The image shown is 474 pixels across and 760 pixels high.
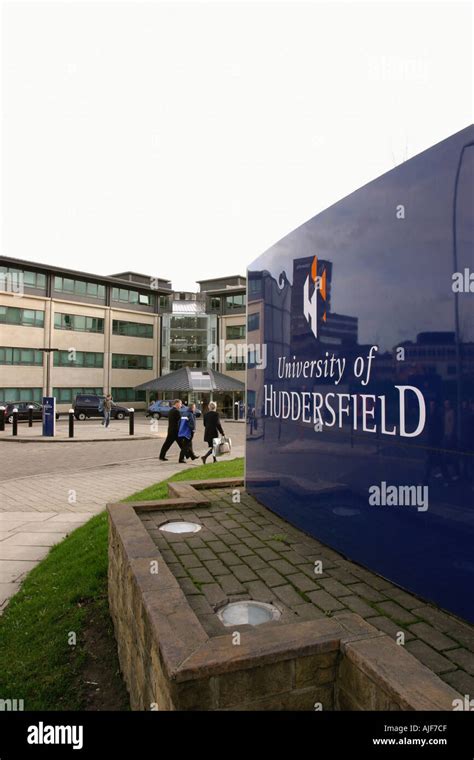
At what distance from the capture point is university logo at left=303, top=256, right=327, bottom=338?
481cm

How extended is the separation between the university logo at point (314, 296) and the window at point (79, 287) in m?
37.9

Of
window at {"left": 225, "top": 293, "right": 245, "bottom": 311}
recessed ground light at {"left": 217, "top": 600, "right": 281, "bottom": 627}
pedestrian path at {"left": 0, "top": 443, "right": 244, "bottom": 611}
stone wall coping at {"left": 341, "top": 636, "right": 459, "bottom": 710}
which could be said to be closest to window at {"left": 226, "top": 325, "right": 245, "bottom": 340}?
window at {"left": 225, "top": 293, "right": 245, "bottom": 311}

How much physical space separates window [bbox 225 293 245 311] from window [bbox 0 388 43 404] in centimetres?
1997

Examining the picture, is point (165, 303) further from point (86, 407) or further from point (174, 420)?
point (174, 420)

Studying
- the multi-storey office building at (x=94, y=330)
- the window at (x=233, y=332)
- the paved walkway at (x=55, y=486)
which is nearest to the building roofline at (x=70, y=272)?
the multi-storey office building at (x=94, y=330)

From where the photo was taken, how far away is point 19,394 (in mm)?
36844

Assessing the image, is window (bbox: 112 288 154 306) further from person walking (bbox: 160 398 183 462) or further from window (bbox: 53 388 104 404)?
person walking (bbox: 160 398 183 462)

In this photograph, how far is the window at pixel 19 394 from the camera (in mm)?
35750

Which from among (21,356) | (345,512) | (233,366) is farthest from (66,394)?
(345,512)

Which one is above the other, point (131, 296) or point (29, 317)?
point (131, 296)

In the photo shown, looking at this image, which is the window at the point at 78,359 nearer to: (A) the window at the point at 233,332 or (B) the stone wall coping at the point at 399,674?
(A) the window at the point at 233,332

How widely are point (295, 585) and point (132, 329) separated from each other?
44.6 metres
